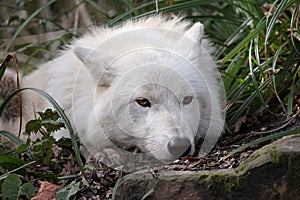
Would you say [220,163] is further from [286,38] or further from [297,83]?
[286,38]

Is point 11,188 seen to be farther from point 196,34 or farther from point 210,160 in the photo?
point 196,34

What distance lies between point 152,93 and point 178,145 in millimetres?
400

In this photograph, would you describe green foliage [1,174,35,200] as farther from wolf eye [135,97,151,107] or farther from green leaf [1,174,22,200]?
wolf eye [135,97,151,107]

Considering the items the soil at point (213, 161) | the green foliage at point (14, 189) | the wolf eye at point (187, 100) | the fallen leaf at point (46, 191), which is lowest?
the soil at point (213, 161)

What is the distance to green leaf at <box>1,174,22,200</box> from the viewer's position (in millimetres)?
2945

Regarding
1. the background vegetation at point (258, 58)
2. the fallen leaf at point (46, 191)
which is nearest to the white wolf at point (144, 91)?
the background vegetation at point (258, 58)

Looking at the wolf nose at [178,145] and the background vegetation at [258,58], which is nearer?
the wolf nose at [178,145]

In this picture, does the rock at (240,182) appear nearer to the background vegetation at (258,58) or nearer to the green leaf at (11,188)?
the green leaf at (11,188)

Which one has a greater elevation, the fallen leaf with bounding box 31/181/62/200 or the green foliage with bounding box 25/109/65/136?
the green foliage with bounding box 25/109/65/136

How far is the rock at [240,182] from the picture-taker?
2.54 meters

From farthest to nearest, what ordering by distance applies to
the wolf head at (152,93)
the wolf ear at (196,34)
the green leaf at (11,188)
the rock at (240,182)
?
the wolf ear at (196,34) < the wolf head at (152,93) < the green leaf at (11,188) < the rock at (240,182)

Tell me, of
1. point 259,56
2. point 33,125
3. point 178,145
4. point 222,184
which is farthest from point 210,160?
point 259,56

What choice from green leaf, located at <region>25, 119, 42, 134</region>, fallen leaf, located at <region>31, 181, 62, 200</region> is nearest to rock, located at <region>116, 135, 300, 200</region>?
fallen leaf, located at <region>31, 181, 62, 200</region>

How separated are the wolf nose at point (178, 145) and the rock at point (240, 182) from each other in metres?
0.35
